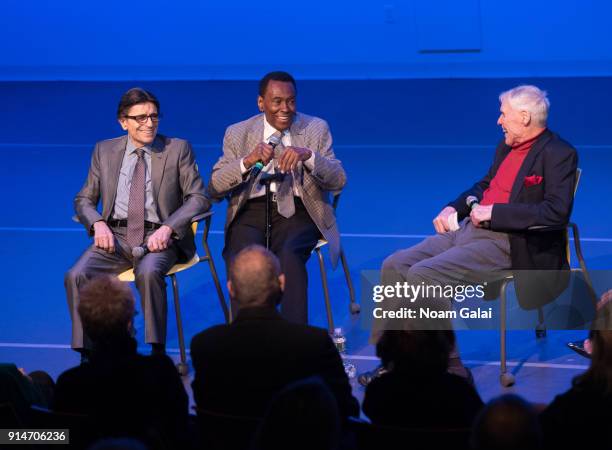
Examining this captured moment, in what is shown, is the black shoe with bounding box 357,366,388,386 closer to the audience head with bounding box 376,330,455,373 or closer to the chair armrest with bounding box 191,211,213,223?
the chair armrest with bounding box 191,211,213,223

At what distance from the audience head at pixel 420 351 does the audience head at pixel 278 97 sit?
239cm

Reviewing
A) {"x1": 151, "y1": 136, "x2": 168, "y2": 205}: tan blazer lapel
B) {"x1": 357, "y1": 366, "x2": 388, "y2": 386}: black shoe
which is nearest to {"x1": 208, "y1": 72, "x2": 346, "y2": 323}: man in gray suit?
{"x1": 151, "y1": 136, "x2": 168, "y2": 205}: tan blazer lapel

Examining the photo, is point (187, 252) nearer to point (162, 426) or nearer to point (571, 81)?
point (162, 426)

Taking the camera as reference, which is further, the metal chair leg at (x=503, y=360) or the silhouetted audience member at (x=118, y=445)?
the metal chair leg at (x=503, y=360)

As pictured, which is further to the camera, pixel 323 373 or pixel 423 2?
pixel 423 2

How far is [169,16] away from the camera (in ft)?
52.0

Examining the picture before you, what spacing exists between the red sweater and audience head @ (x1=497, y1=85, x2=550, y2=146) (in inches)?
2.1

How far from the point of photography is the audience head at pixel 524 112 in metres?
4.80

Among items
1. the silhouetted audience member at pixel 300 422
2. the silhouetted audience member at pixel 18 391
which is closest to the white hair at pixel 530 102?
the silhouetted audience member at pixel 18 391

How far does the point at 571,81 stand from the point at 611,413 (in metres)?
13.1

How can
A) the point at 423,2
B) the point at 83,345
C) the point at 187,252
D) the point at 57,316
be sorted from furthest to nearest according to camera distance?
the point at 423,2
the point at 57,316
the point at 187,252
the point at 83,345

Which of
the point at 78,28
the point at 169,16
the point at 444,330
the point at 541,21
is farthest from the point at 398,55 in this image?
the point at 444,330

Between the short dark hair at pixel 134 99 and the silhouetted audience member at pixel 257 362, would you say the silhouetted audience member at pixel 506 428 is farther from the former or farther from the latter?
the short dark hair at pixel 134 99

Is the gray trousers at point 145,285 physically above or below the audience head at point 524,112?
below
